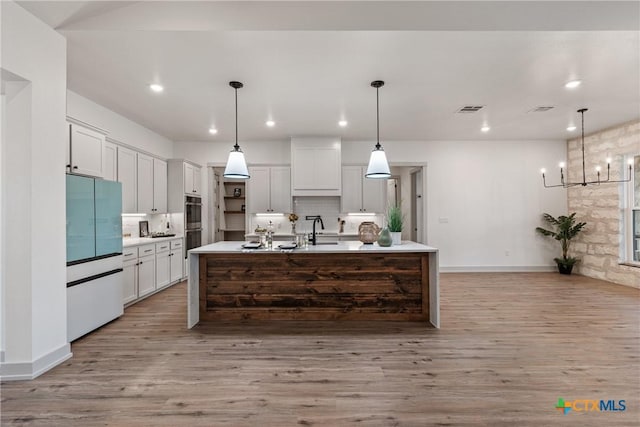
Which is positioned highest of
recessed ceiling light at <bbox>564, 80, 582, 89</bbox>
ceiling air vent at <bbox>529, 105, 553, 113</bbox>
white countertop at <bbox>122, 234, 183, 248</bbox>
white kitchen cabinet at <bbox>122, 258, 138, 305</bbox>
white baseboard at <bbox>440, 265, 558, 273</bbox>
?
ceiling air vent at <bbox>529, 105, 553, 113</bbox>

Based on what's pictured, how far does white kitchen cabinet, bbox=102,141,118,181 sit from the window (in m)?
8.20

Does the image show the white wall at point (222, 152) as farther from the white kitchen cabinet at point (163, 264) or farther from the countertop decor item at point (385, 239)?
the countertop decor item at point (385, 239)

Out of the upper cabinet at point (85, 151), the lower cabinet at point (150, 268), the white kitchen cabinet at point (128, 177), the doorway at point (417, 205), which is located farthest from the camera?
the doorway at point (417, 205)

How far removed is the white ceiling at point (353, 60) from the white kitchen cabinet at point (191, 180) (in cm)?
92

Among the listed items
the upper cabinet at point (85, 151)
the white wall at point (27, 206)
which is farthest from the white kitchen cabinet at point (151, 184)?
the white wall at point (27, 206)

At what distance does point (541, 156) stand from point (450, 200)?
6.85ft

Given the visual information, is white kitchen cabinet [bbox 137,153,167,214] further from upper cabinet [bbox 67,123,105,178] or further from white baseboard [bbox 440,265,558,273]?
white baseboard [bbox 440,265,558,273]

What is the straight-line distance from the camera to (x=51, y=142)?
104 inches

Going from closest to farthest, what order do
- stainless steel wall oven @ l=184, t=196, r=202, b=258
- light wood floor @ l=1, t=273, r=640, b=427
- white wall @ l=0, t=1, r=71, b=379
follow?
1. light wood floor @ l=1, t=273, r=640, b=427
2. white wall @ l=0, t=1, r=71, b=379
3. stainless steel wall oven @ l=184, t=196, r=202, b=258

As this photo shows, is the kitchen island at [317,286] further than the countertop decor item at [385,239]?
No

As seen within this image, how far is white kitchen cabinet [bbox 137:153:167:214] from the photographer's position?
17.4 feet

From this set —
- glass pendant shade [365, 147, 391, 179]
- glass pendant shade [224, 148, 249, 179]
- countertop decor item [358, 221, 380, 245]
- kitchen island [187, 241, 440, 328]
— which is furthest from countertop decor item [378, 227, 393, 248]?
glass pendant shade [224, 148, 249, 179]

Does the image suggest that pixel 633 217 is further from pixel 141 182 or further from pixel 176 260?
pixel 141 182

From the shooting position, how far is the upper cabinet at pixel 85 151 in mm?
3525
